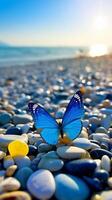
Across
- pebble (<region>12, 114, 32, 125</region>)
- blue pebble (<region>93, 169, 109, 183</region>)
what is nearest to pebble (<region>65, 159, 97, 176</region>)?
blue pebble (<region>93, 169, 109, 183</region>)

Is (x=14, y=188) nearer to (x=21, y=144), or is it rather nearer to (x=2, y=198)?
(x=2, y=198)

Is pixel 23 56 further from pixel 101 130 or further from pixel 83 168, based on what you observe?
pixel 83 168

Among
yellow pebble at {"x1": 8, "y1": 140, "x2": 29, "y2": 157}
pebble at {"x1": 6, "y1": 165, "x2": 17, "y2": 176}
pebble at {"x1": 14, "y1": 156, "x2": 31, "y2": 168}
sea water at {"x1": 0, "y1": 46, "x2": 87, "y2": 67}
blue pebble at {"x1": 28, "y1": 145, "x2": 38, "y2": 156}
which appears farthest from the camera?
sea water at {"x1": 0, "y1": 46, "x2": 87, "y2": 67}

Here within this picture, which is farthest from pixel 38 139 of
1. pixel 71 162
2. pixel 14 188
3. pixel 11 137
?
pixel 14 188

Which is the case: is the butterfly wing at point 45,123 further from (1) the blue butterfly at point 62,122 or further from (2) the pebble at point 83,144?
(2) the pebble at point 83,144

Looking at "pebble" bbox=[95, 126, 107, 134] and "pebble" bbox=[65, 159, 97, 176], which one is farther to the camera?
"pebble" bbox=[95, 126, 107, 134]

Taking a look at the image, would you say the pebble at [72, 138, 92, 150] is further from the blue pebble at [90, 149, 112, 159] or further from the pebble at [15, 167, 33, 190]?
the pebble at [15, 167, 33, 190]

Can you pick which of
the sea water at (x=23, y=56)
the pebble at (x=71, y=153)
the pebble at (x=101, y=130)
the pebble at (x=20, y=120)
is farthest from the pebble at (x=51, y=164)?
the sea water at (x=23, y=56)
